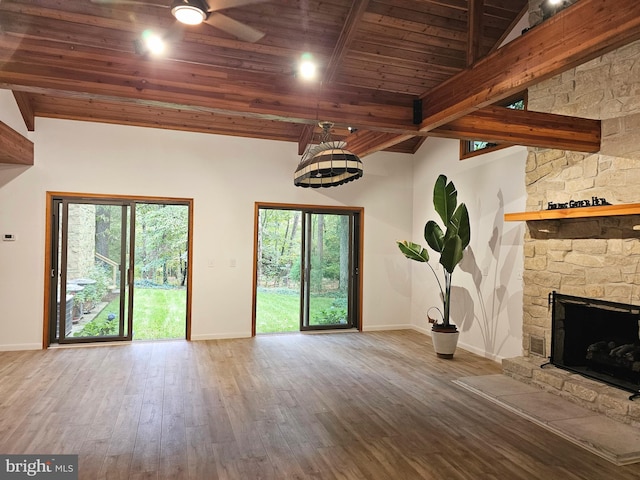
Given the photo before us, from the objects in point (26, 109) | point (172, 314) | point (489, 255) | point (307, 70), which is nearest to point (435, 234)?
point (489, 255)

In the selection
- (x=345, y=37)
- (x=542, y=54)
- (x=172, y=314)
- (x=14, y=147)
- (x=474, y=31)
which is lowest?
(x=172, y=314)

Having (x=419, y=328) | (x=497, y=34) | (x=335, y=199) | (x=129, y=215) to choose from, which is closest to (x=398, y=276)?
(x=419, y=328)

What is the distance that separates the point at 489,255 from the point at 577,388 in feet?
7.11

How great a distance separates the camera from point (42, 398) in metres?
4.02

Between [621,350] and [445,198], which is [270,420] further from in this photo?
[445,198]

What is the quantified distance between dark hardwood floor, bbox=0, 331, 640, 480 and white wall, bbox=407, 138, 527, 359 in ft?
2.00

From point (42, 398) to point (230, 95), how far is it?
11.1 feet

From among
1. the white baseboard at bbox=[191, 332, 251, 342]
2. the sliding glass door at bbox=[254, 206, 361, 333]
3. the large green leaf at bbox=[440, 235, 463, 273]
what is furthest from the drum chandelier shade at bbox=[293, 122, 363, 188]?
the white baseboard at bbox=[191, 332, 251, 342]

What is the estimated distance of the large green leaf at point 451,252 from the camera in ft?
18.0

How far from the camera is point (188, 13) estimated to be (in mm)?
2662

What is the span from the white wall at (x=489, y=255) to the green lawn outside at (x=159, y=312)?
469 cm

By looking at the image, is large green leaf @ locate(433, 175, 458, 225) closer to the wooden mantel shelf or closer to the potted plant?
the potted plant

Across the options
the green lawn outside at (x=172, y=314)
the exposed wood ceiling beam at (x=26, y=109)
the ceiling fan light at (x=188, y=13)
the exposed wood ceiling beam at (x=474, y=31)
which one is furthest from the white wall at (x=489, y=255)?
the exposed wood ceiling beam at (x=26, y=109)

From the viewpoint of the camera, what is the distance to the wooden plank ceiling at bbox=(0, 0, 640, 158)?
3203 millimetres
